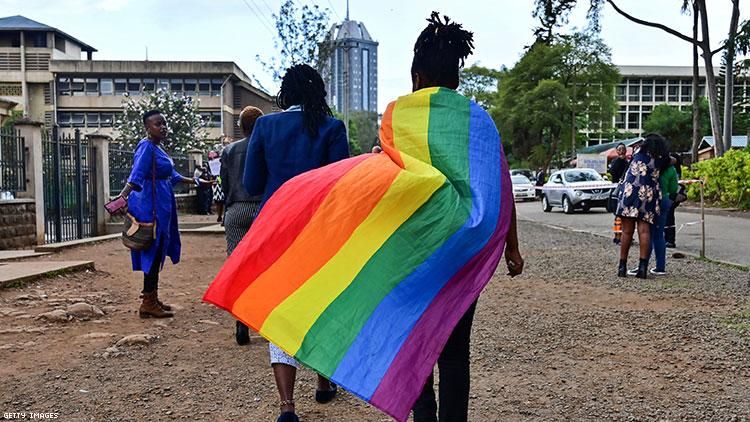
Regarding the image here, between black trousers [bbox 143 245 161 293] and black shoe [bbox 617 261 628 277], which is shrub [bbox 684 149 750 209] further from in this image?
black trousers [bbox 143 245 161 293]

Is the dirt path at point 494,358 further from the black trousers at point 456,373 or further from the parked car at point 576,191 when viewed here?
the parked car at point 576,191

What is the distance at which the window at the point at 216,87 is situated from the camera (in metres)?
58.1

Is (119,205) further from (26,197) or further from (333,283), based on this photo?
(26,197)

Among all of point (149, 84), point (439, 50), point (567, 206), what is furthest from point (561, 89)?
point (439, 50)

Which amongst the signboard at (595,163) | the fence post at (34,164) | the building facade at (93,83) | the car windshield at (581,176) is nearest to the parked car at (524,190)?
the signboard at (595,163)

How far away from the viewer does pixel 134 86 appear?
59844mm

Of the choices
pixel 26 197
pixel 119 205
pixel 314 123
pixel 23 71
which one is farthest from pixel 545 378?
pixel 23 71

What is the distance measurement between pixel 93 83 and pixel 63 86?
2.53 meters

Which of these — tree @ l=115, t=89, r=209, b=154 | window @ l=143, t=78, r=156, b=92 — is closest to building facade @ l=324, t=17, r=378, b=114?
tree @ l=115, t=89, r=209, b=154

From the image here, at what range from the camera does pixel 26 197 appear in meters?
11.7

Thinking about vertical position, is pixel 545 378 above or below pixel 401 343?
below

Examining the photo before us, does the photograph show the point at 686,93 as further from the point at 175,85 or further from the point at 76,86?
the point at 76,86

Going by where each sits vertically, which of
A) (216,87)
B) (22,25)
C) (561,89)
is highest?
(22,25)

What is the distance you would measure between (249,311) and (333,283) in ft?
1.14
